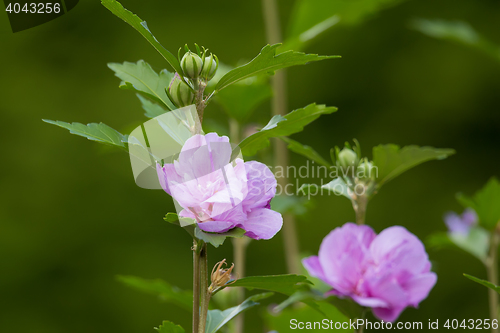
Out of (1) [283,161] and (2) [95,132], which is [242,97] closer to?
(1) [283,161]

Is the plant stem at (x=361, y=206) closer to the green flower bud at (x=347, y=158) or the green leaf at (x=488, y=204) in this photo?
the green flower bud at (x=347, y=158)

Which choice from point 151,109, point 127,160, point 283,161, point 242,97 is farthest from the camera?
point 127,160

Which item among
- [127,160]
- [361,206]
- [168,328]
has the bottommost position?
[168,328]

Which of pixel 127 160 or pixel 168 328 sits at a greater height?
pixel 127 160

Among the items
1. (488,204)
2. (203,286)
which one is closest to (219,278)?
(203,286)

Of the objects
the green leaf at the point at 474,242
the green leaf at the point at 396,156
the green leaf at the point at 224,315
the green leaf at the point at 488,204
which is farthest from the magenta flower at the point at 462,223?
the green leaf at the point at 224,315

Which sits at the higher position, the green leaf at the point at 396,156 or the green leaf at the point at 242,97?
the green leaf at the point at 242,97
